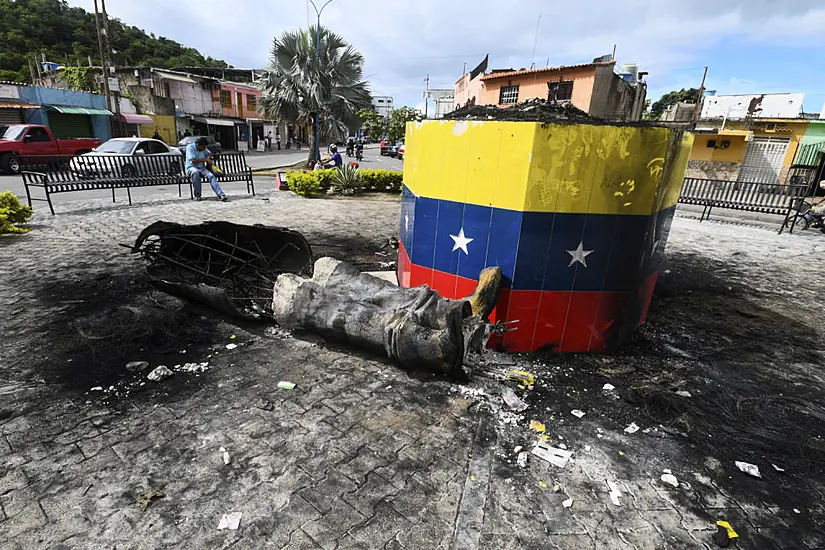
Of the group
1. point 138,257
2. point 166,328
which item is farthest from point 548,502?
point 138,257

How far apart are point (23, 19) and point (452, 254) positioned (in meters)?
59.9

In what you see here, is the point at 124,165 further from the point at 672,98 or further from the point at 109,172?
the point at 672,98

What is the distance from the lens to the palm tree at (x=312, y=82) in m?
16.7

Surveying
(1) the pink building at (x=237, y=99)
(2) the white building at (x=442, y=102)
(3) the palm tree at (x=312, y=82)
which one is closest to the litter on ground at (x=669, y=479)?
(3) the palm tree at (x=312, y=82)

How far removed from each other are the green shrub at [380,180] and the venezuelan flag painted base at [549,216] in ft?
32.6

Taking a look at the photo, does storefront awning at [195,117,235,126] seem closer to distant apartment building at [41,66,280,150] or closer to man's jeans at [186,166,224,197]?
distant apartment building at [41,66,280,150]

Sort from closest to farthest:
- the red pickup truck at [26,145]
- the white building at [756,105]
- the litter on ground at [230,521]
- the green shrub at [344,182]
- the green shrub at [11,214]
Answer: the litter on ground at [230,521] → the green shrub at [11,214] → the green shrub at [344,182] → the red pickup truck at [26,145] → the white building at [756,105]

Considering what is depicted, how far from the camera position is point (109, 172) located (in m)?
10.3

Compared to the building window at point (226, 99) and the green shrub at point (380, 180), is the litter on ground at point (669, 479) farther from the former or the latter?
A: the building window at point (226, 99)

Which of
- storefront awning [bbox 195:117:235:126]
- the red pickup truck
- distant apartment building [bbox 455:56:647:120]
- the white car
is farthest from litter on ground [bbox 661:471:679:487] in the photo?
storefront awning [bbox 195:117:235:126]

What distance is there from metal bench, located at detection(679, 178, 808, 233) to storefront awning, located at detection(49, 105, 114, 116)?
99.2 feet

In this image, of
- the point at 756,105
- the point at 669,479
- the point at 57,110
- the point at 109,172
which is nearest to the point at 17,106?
the point at 57,110

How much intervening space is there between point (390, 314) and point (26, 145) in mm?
20175

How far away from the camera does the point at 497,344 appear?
3936mm
